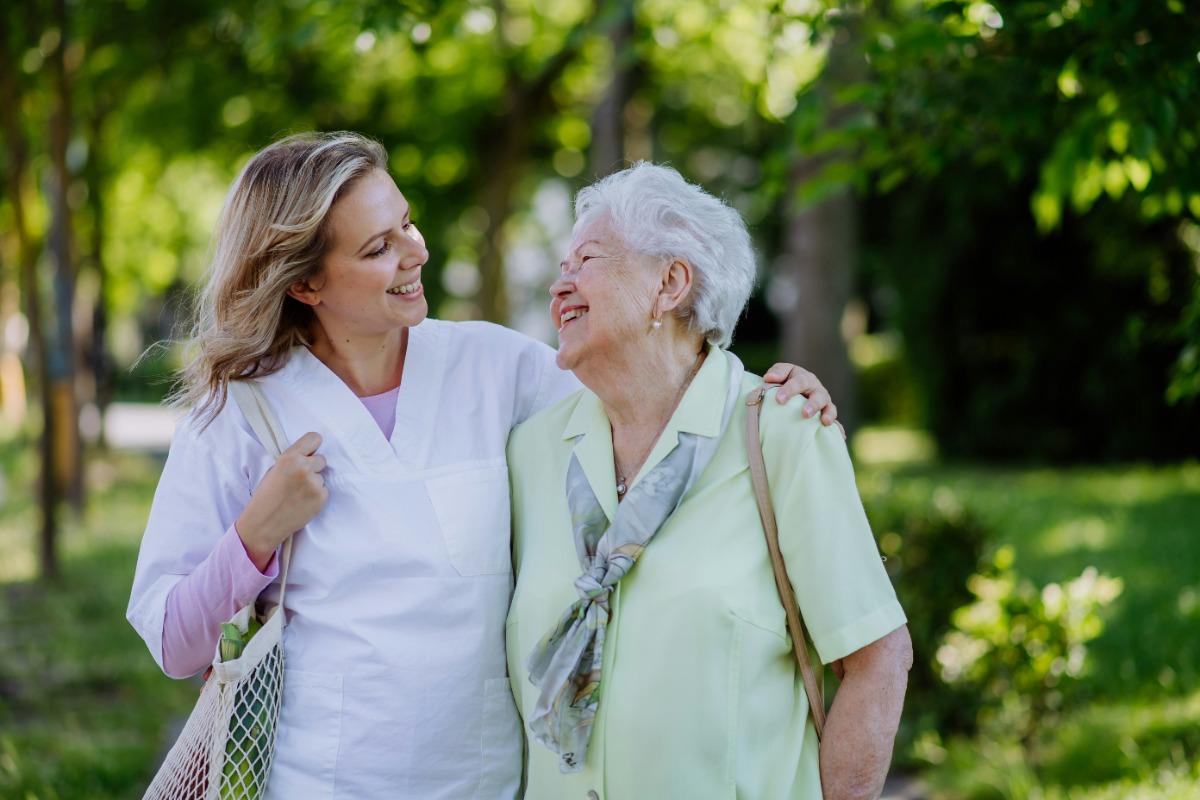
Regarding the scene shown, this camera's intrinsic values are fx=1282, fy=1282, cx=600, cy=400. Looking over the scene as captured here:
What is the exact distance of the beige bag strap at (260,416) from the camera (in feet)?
8.03

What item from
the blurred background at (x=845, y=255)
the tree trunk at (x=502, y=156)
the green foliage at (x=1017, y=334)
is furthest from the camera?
the tree trunk at (x=502, y=156)

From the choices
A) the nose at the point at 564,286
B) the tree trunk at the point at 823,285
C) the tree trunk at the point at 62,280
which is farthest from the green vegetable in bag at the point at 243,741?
the tree trunk at the point at 62,280

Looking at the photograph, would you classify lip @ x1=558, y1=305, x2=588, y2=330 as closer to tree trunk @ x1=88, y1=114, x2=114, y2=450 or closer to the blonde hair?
the blonde hair

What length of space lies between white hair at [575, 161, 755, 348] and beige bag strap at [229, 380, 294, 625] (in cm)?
70

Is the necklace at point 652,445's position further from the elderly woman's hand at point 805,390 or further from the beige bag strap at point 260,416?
the beige bag strap at point 260,416

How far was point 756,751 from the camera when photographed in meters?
2.26

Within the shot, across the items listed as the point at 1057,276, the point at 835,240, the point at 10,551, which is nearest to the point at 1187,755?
the point at 835,240

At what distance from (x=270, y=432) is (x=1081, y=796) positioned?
331 cm

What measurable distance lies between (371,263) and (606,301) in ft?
1.51

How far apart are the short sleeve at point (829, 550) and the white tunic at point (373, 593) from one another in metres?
A: 0.59

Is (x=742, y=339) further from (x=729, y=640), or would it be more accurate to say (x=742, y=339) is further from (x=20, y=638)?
(x=729, y=640)

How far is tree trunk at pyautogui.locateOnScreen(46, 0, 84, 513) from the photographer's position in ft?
30.6

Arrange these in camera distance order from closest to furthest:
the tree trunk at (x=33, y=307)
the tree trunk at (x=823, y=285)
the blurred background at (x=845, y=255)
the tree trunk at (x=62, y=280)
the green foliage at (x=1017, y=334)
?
the blurred background at (x=845, y=255)
the tree trunk at (x=33, y=307)
the tree trunk at (x=823, y=285)
the tree trunk at (x=62, y=280)
the green foliage at (x=1017, y=334)

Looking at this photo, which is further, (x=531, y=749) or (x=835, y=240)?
(x=835, y=240)
